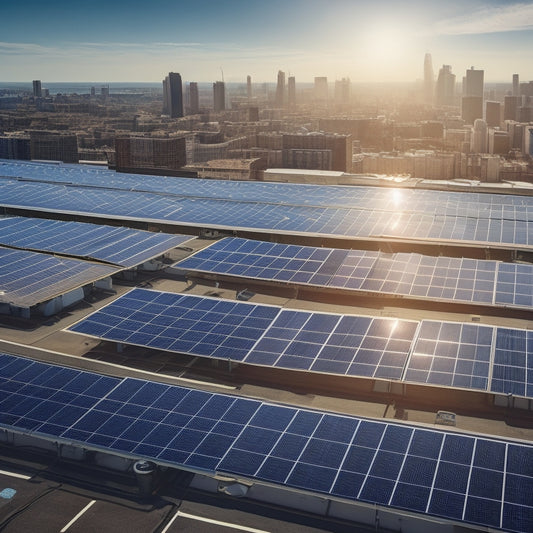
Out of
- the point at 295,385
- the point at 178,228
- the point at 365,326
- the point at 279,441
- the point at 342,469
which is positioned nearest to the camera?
the point at 342,469

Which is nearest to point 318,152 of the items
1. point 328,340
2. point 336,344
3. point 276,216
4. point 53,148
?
point 53,148

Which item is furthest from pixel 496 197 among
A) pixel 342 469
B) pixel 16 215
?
pixel 342 469

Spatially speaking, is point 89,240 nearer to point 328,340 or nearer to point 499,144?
point 328,340

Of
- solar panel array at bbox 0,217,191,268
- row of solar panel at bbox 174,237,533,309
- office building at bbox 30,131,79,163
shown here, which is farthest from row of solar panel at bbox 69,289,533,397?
office building at bbox 30,131,79,163

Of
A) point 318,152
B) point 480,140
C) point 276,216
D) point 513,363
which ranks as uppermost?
point 276,216

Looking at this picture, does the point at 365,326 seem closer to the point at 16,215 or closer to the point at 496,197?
the point at 496,197

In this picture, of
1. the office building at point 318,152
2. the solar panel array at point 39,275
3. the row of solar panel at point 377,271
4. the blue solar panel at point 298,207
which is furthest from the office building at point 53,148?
the row of solar panel at point 377,271
